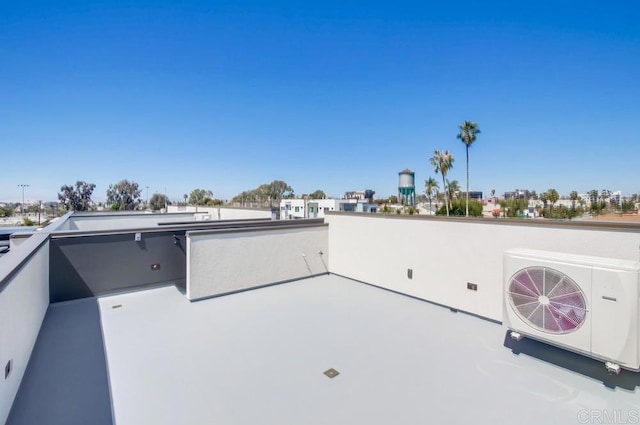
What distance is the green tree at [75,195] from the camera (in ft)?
87.9

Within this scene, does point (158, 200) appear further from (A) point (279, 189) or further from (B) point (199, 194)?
(A) point (279, 189)

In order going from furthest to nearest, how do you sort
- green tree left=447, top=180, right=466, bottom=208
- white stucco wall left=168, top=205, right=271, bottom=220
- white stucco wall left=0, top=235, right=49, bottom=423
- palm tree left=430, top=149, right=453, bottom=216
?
green tree left=447, top=180, right=466, bottom=208
palm tree left=430, top=149, right=453, bottom=216
white stucco wall left=168, top=205, right=271, bottom=220
white stucco wall left=0, top=235, right=49, bottom=423

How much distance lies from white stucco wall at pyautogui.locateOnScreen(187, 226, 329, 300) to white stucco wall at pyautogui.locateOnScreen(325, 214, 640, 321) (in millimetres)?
772

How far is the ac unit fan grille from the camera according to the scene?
2.51 m

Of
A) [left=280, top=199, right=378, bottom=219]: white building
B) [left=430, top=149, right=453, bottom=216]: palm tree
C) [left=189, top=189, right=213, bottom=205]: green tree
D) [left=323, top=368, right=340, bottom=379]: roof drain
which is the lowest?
[left=323, top=368, right=340, bottom=379]: roof drain

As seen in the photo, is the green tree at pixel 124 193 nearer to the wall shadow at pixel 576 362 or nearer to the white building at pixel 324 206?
the white building at pixel 324 206

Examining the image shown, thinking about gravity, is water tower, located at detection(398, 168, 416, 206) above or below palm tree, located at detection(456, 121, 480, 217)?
below

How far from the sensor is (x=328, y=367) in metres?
2.79

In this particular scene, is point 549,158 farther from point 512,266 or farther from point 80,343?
point 80,343

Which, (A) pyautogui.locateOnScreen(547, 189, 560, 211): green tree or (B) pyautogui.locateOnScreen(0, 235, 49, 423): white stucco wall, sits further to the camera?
(A) pyautogui.locateOnScreen(547, 189, 560, 211): green tree

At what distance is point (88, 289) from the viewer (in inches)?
185

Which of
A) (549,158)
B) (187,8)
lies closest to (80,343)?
(187,8)

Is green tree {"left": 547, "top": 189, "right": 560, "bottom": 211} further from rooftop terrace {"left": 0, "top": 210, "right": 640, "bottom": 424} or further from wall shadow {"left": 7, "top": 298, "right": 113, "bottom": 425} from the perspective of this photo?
wall shadow {"left": 7, "top": 298, "right": 113, "bottom": 425}

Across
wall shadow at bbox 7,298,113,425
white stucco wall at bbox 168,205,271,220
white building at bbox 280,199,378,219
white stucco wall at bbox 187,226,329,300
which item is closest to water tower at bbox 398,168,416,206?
white building at bbox 280,199,378,219
